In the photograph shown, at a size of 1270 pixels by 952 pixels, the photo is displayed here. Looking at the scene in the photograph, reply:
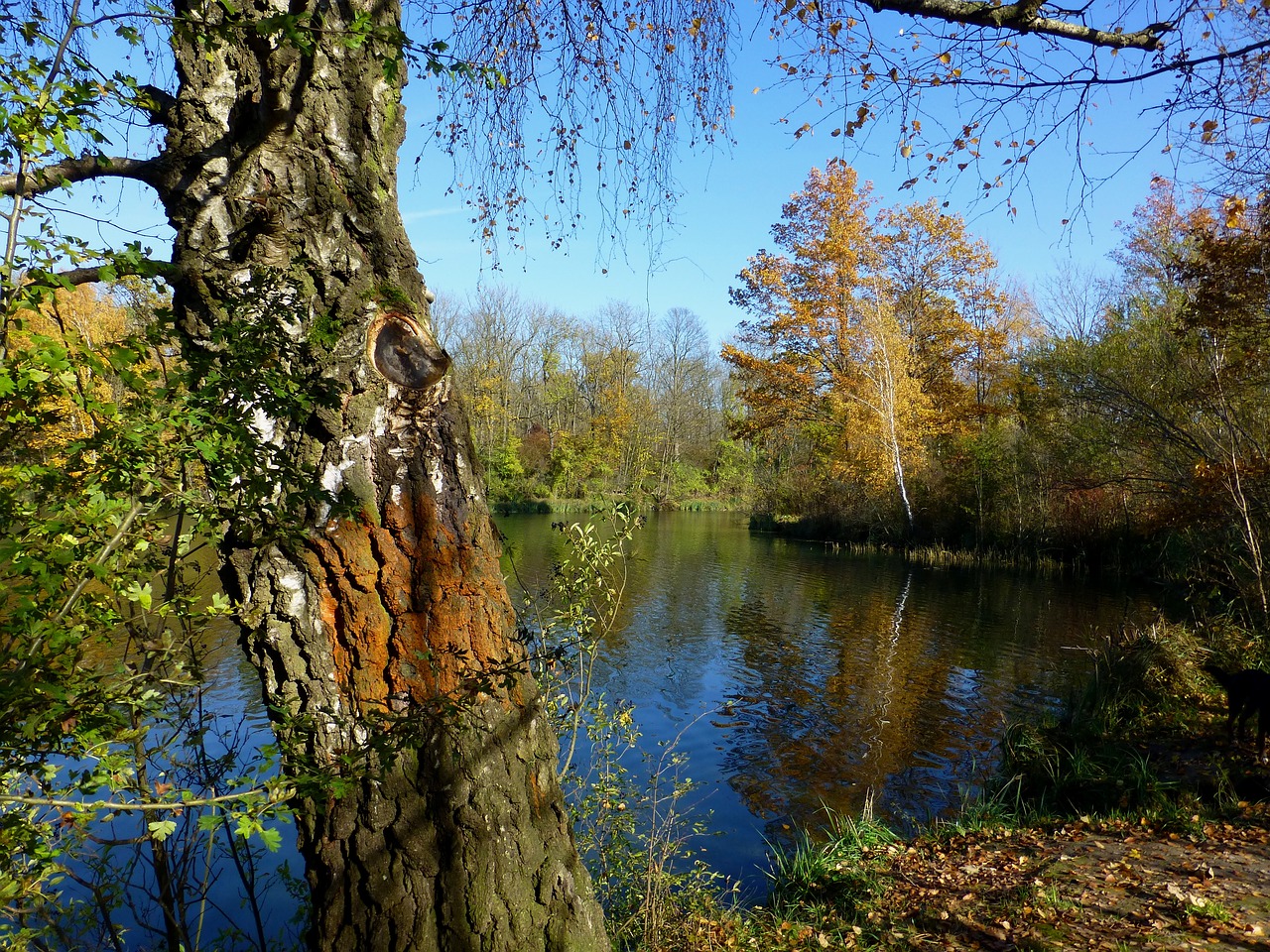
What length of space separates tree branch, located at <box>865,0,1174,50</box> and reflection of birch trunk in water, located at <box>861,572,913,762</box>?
7087 millimetres

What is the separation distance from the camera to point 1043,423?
21.5 metres

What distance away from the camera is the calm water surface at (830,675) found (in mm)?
7309

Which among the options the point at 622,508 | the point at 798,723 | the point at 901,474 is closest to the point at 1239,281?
the point at 798,723

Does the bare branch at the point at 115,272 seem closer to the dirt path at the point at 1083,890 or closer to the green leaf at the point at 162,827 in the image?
the green leaf at the point at 162,827

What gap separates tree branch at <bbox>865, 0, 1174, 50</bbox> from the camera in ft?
8.90

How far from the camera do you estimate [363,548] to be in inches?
82.7

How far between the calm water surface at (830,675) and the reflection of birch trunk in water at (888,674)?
0.03 metres

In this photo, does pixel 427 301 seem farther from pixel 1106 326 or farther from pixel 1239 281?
pixel 1106 326

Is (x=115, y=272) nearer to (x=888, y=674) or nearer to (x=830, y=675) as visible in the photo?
Result: (x=830, y=675)

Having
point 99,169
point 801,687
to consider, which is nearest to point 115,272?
point 99,169

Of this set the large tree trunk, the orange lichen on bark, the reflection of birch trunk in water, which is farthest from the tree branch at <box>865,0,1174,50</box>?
the reflection of birch trunk in water

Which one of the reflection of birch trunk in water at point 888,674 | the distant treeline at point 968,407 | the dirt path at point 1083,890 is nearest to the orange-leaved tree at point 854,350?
the distant treeline at point 968,407

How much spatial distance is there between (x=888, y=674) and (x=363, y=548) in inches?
415

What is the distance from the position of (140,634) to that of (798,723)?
8038 millimetres
